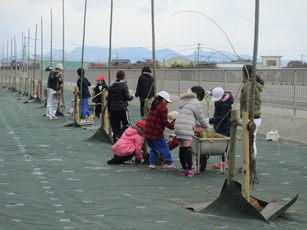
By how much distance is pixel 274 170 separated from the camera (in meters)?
11.5

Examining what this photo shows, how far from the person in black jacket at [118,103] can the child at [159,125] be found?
3209mm

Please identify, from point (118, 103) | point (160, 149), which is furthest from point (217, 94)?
point (118, 103)

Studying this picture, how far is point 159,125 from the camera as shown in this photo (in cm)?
1133

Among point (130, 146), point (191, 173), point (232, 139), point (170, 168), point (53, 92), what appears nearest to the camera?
point (232, 139)

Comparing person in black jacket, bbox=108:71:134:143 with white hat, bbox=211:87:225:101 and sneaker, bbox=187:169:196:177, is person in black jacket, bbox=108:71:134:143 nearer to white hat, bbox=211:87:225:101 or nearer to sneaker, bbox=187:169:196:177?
white hat, bbox=211:87:225:101

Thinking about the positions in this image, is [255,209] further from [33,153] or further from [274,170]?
[33,153]

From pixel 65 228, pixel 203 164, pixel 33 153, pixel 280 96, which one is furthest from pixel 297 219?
pixel 280 96

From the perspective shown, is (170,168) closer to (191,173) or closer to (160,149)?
(160,149)

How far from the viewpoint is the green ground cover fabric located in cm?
750

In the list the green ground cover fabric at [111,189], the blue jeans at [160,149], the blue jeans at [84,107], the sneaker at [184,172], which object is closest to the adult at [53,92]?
the blue jeans at [84,107]

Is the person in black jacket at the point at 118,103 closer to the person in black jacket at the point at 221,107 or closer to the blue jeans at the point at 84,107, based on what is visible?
the person in black jacket at the point at 221,107

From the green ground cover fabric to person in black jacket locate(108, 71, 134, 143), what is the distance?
55 cm

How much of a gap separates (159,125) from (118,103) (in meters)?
3.42

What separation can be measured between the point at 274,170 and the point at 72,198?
4139 millimetres
